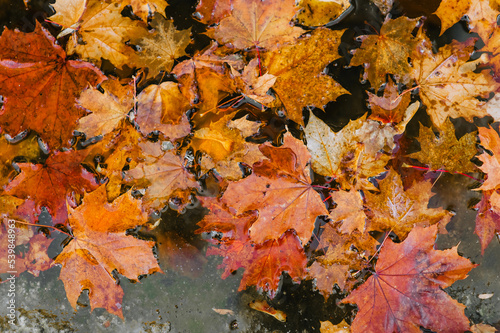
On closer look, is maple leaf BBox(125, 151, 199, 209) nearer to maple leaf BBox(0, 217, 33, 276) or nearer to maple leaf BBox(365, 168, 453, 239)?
maple leaf BBox(0, 217, 33, 276)

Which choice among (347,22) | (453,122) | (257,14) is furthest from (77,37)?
(453,122)

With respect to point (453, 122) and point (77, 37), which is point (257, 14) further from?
point (453, 122)

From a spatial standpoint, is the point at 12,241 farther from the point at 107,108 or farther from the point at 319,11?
the point at 319,11

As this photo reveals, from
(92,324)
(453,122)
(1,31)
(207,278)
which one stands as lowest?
(92,324)

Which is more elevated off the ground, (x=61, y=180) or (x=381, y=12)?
(x=381, y=12)

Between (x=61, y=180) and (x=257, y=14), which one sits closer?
(x=257, y=14)

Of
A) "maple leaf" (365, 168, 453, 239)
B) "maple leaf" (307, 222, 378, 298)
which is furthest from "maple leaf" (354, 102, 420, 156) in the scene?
"maple leaf" (307, 222, 378, 298)

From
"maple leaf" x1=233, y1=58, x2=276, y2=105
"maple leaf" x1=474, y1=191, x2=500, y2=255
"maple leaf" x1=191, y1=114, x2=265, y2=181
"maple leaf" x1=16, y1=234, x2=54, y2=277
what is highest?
"maple leaf" x1=233, y1=58, x2=276, y2=105
